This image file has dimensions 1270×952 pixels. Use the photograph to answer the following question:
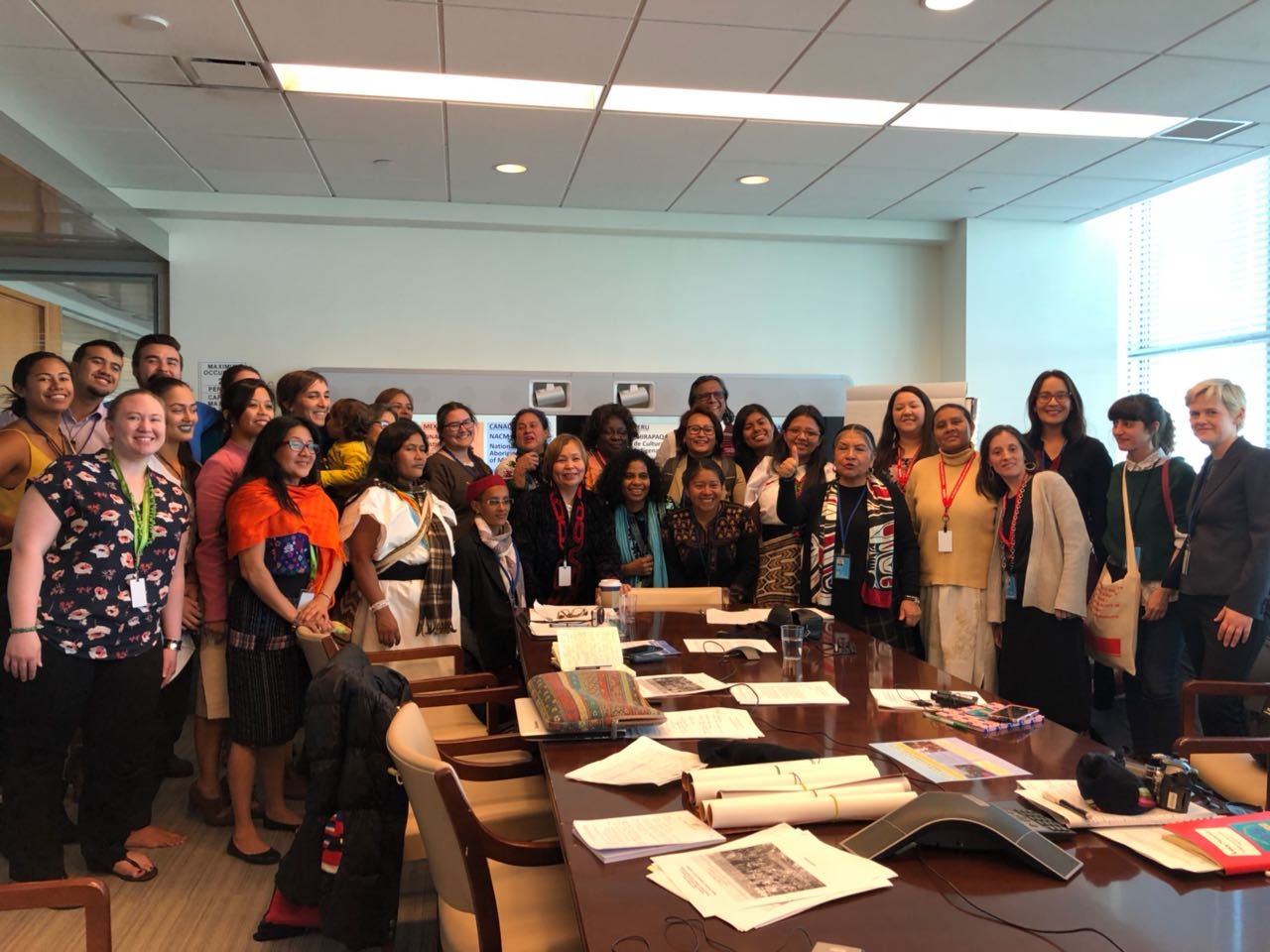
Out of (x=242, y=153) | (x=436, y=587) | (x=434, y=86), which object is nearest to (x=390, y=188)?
(x=242, y=153)

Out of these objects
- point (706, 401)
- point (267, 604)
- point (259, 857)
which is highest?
point (706, 401)

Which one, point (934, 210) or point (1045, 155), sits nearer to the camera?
point (1045, 155)

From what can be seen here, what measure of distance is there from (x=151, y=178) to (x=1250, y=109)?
6.45m

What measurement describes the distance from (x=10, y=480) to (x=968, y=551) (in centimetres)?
357

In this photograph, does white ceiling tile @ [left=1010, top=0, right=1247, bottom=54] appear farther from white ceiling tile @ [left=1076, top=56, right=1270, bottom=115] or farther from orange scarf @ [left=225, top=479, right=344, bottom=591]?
orange scarf @ [left=225, top=479, right=344, bottom=591]

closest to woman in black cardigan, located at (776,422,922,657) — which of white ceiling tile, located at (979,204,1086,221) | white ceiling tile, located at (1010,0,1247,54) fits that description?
white ceiling tile, located at (1010,0,1247,54)

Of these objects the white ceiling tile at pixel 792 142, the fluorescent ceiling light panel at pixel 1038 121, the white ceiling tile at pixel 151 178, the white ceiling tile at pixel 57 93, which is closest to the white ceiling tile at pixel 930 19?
the fluorescent ceiling light panel at pixel 1038 121

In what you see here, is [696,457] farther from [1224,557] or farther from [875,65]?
[1224,557]

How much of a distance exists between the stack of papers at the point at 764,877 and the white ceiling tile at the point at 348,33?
337 centimetres

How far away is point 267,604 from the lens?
3.16 meters

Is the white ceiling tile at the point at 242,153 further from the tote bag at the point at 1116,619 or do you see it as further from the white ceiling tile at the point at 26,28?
the tote bag at the point at 1116,619

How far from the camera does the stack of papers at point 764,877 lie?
1.30m

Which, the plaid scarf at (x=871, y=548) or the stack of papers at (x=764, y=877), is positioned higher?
the plaid scarf at (x=871, y=548)

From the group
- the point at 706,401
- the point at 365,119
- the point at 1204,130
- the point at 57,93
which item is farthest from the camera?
the point at 1204,130
